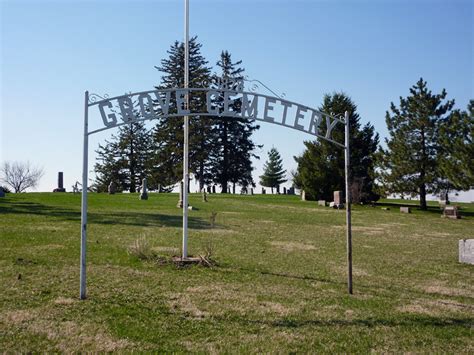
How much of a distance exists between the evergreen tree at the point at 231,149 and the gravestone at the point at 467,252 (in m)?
40.1

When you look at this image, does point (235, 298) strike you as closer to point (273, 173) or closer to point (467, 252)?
point (467, 252)

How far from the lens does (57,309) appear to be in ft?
17.6

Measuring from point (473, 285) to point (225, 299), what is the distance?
4516 mm

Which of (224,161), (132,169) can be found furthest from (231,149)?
(132,169)

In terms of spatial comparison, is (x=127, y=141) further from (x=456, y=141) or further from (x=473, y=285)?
(x=473, y=285)

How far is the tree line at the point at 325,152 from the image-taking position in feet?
90.5

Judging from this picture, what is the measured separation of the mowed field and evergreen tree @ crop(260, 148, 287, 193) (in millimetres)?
57296

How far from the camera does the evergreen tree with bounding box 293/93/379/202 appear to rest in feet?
110

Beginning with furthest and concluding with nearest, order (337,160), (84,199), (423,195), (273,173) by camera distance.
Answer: (273,173) → (337,160) → (423,195) → (84,199)

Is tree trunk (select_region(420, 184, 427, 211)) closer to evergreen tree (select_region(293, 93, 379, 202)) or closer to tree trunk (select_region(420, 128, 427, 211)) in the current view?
tree trunk (select_region(420, 128, 427, 211))

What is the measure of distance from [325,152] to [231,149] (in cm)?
1778

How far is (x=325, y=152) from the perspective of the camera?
34.4 metres

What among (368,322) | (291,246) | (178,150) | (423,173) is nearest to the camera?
(368,322)

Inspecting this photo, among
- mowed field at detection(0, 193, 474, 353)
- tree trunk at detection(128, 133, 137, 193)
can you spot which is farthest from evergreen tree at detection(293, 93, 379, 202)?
tree trunk at detection(128, 133, 137, 193)
